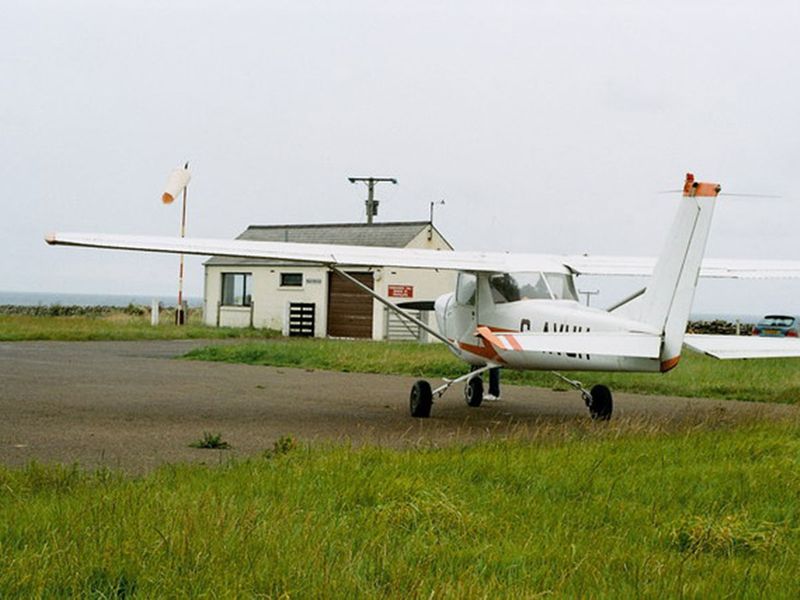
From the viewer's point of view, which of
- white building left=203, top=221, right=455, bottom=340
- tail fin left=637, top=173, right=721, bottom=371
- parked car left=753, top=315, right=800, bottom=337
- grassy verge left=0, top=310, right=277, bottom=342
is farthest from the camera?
parked car left=753, top=315, right=800, bottom=337

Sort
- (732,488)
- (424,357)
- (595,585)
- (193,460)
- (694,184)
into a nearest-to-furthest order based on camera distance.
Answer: (595,585) < (732,488) < (193,460) < (694,184) < (424,357)

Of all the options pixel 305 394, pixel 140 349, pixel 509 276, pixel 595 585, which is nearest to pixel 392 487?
pixel 595 585

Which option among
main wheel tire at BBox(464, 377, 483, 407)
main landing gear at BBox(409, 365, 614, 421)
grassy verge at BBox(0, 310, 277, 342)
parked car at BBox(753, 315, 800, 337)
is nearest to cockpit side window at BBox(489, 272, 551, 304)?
main landing gear at BBox(409, 365, 614, 421)

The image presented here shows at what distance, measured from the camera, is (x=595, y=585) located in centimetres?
501

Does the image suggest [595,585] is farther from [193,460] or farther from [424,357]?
[424,357]

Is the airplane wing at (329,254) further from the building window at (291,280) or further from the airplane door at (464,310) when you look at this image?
the building window at (291,280)

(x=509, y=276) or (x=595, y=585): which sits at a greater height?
(x=509, y=276)

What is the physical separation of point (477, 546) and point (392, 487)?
4.79ft

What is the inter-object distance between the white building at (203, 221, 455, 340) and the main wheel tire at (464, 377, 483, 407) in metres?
18.4

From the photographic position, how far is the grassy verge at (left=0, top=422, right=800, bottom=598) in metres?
4.80

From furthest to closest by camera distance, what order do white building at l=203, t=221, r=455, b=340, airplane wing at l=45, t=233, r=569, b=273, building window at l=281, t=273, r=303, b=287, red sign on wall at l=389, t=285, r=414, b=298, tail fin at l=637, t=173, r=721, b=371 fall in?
building window at l=281, t=273, r=303, b=287 < white building at l=203, t=221, r=455, b=340 < red sign on wall at l=389, t=285, r=414, b=298 < airplane wing at l=45, t=233, r=569, b=273 < tail fin at l=637, t=173, r=721, b=371

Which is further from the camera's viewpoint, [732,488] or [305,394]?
[305,394]

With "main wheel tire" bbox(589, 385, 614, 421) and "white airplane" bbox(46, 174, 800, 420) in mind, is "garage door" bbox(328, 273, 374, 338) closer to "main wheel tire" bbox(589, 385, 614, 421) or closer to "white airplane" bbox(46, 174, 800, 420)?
"white airplane" bbox(46, 174, 800, 420)

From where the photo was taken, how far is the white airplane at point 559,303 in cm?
1123
